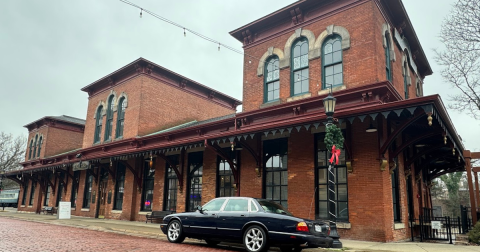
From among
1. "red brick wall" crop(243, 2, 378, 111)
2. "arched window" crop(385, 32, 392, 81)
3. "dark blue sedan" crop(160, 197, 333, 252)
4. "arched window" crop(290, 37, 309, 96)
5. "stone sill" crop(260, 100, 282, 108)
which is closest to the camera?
"dark blue sedan" crop(160, 197, 333, 252)

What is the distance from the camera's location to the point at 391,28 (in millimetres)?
15430

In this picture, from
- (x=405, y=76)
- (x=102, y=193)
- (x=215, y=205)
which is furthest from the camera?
(x=102, y=193)

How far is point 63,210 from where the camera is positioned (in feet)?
68.1

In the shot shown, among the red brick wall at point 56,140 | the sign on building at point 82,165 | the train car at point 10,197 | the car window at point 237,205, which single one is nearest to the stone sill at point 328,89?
the car window at point 237,205

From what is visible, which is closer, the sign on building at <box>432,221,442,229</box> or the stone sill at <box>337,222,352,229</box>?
the stone sill at <box>337,222,352,229</box>

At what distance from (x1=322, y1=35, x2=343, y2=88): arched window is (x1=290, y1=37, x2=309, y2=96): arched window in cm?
82

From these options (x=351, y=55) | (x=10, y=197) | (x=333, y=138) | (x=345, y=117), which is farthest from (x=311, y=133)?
(x=10, y=197)

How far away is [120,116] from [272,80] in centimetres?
1287

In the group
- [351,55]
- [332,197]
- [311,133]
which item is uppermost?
[351,55]

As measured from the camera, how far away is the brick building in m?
11.6

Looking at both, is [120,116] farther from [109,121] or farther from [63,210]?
[63,210]

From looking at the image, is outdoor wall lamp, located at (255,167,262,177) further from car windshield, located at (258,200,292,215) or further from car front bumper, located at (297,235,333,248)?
car front bumper, located at (297,235,333,248)

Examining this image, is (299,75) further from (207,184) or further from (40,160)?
(40,160)

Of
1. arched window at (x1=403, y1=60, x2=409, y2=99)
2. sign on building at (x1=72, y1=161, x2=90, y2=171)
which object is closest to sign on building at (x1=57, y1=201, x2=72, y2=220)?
sign on building at (x1=72, y1=161, x2=90, y2=171)
